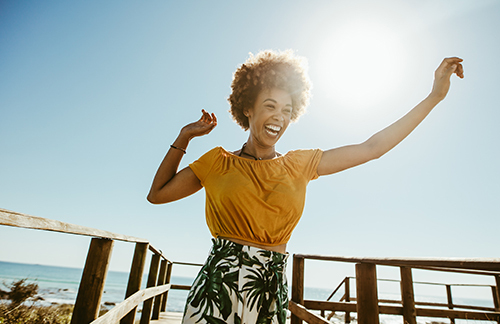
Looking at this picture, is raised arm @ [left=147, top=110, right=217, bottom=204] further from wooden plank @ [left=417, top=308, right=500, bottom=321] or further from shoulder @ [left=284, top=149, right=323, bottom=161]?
wooden plank @ [left=417, top=308, right=500, bottom=321]

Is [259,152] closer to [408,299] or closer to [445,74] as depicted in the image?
[445,74]

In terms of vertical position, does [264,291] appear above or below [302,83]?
below

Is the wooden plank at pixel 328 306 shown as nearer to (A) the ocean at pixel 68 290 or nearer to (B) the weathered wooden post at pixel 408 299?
(B) the weathered wooden post at pixel 408 299

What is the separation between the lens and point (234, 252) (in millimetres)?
1006

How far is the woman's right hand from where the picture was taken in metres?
1.29

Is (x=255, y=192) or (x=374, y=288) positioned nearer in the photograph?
(x=255, y=192)

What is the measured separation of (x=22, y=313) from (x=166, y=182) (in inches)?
167

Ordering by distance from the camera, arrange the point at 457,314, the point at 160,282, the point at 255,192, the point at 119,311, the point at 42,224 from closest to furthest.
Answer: the point at 42,224
the point at 255,192
the point at 119,311
the point at 457,314
the point at 160,282

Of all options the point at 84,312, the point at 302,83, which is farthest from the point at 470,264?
the point at 84,312

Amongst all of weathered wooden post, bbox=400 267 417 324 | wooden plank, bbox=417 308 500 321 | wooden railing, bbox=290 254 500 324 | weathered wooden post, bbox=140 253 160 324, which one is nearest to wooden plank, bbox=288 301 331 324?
wooden railing, bbox=290 254 500 324

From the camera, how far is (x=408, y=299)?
2750 mm

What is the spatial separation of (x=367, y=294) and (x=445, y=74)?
1189 millimetres

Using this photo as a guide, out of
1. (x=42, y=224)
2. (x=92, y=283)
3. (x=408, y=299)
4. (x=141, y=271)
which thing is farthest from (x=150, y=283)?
(x=42, y=224)

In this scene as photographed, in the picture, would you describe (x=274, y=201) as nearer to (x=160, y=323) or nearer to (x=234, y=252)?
(x=234, y=252)
